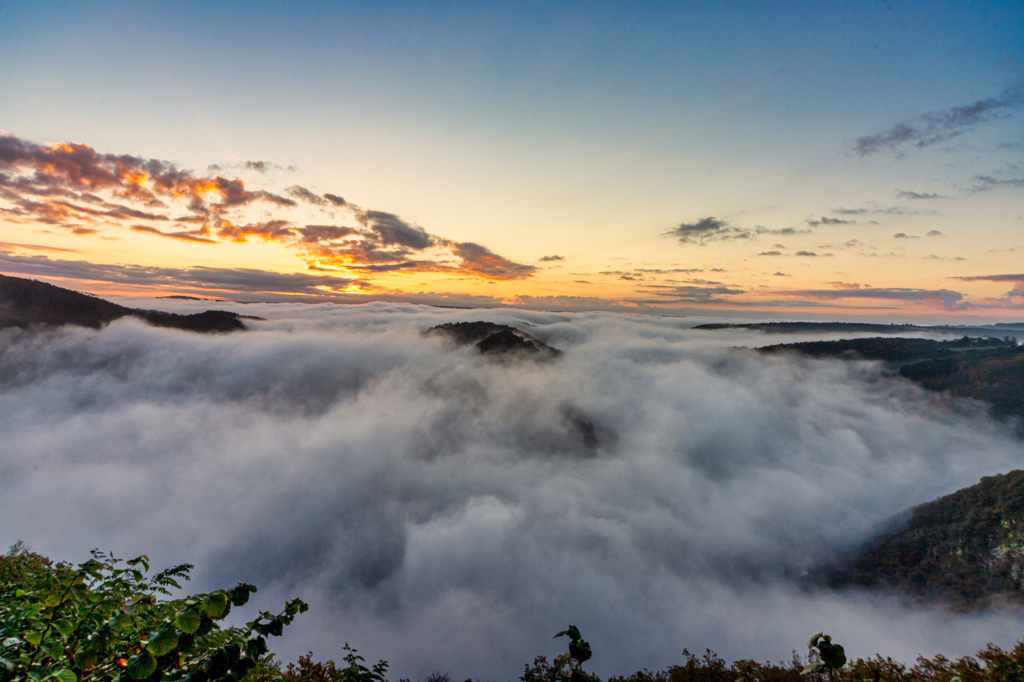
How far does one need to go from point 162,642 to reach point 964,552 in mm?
220596

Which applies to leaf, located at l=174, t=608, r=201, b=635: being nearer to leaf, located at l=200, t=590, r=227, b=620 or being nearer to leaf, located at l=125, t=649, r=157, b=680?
leaf, located at l=200, t=590, r=227, b=620

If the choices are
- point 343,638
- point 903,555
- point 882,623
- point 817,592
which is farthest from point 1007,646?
point 343,638

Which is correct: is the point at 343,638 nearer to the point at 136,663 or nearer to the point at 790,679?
the point at 790,679

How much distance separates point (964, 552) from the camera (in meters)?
136

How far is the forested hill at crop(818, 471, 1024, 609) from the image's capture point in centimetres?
12231

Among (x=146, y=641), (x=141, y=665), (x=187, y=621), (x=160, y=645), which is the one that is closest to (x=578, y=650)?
(x=187, y=621)

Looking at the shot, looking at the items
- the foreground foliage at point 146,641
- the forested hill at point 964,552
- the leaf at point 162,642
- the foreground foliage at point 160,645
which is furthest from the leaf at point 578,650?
the forested hill at point 964,552

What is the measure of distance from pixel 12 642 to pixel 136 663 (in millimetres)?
7792

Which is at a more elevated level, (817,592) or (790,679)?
(790,679)

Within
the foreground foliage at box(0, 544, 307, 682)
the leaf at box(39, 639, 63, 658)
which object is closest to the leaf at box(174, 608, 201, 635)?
the foreground foliage at box(0, 544, 307, 682)

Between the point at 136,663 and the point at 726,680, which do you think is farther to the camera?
the point at 726,680

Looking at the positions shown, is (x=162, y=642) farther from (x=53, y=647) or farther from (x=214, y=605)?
(x=53, y=647)

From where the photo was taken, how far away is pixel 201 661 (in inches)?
144

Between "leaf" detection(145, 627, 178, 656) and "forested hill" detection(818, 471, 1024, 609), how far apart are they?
201211mm
